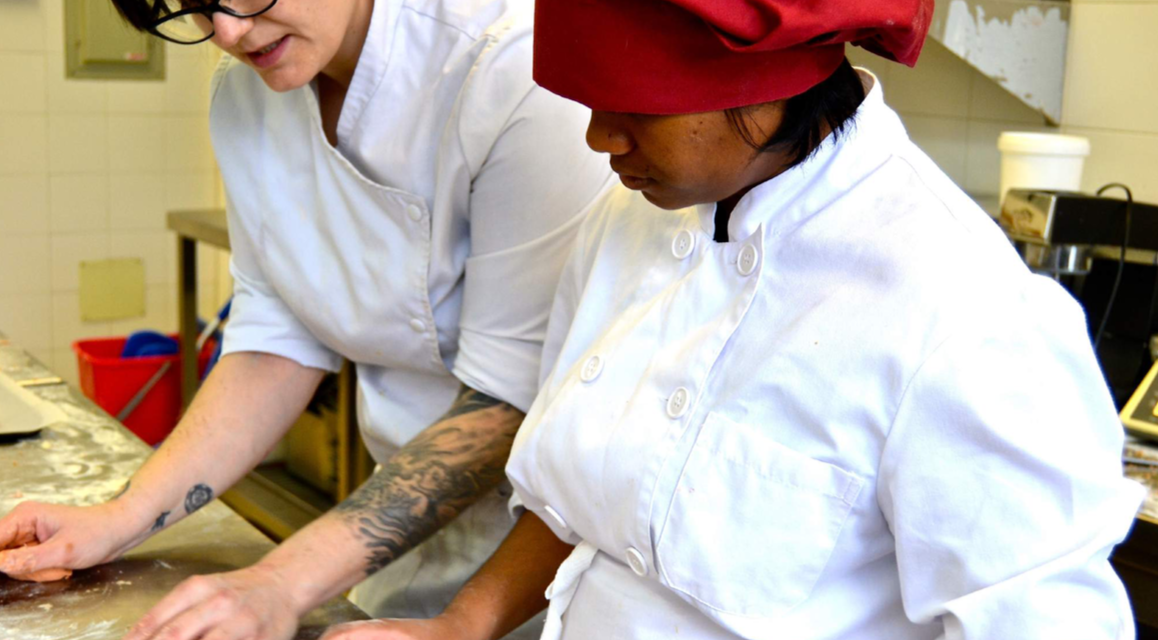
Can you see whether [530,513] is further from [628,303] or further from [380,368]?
[380,368]

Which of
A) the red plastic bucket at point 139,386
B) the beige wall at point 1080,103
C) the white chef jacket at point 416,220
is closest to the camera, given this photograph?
the white chef jacket at point 416,220

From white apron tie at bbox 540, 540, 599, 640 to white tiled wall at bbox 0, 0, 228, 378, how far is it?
3105mm

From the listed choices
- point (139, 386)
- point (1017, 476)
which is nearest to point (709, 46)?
point (1017, 476)

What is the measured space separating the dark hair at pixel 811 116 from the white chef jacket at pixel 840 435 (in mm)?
14

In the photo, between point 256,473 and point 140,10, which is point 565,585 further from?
point 256,473

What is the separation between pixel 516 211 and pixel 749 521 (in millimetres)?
497

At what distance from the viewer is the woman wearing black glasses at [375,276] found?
A: 1141 mm

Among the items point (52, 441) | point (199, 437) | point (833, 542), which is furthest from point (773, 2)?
point (52, 441)

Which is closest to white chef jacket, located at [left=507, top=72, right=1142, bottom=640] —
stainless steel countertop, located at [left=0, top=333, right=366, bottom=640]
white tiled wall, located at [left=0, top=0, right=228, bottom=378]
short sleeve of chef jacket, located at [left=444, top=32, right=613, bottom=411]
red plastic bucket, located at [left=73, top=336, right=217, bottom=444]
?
short sleeve of chef jacket, located at [left=444, top=32, right=613, bottom=411]

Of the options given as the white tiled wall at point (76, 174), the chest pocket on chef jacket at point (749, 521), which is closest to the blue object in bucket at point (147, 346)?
the white tiled wall at point (76, 174)

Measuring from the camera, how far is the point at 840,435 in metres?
0.81

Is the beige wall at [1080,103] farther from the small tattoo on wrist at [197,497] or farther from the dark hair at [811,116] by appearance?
the small tattoo on wrist at [197,497]

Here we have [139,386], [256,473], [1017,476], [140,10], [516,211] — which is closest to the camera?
[1017,476]

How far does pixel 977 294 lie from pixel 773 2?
0.24 meters
